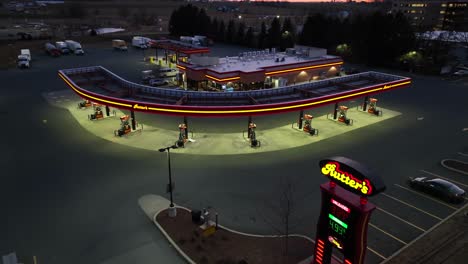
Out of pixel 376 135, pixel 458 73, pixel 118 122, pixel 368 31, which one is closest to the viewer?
pixel 376 135

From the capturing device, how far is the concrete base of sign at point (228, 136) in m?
34.9

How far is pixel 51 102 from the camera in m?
50.0

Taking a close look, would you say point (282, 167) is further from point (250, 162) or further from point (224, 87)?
point (224, 87)

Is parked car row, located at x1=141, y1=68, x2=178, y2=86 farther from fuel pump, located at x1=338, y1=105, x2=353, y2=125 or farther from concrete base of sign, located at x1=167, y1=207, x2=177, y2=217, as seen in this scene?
concrete base of sign, located at x1=167, y1=207, x2=177, y2=217

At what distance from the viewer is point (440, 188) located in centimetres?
2589

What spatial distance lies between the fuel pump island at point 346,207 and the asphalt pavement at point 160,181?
16.2 ft

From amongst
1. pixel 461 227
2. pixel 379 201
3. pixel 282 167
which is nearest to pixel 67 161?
pixel 282 167

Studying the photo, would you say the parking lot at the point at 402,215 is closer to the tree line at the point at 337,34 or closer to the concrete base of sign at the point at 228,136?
the concrete base of sign at the point at 228,136

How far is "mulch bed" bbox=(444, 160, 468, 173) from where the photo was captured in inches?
1214

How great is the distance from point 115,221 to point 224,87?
31.0m

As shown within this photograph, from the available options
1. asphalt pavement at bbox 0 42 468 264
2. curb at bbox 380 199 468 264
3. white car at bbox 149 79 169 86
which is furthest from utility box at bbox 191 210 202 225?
white car at bbox 149 79 169 86

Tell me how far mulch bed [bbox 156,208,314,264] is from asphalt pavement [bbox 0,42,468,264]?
1.03 metres

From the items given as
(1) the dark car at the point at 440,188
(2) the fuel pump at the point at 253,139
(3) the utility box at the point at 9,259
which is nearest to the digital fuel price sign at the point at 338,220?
(1) the dark car at the point at 440,188

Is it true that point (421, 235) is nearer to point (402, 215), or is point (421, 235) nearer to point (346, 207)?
point (402, 215)
